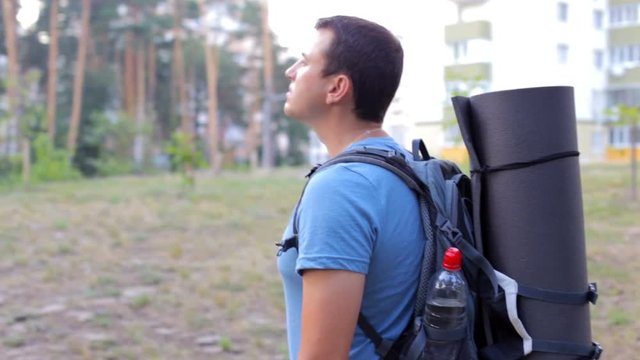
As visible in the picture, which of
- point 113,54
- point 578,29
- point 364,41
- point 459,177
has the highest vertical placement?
point 113,54

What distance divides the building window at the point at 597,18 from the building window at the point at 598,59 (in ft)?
1.73

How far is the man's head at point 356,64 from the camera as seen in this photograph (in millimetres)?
1402

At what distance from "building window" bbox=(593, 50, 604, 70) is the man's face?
807cm

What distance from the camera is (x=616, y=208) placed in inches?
362

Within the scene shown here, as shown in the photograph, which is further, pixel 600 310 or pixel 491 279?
pixel 600 310

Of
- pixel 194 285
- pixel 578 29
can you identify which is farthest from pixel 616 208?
pixel 194 285

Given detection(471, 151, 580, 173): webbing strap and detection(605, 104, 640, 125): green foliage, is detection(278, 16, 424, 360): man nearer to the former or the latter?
detection(471, 151, 580, 173): webbing strap

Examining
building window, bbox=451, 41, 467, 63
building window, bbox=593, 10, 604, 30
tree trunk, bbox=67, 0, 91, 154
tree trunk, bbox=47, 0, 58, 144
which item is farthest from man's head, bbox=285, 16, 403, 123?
tree trunk, bbox=67, 0, 91, 154

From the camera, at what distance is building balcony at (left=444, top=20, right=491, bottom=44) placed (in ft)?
17.8

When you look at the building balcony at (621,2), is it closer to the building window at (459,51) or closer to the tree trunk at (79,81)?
the building window at (459,51)

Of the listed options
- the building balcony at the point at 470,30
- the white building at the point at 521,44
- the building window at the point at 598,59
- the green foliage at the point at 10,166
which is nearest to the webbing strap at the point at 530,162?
the white building at the point at 521,44

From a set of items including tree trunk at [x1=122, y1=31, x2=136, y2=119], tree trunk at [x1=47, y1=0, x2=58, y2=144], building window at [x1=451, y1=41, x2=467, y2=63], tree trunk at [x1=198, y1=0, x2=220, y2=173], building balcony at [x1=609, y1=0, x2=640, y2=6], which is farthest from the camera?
tree trunk at [x1=122, y1=31, x2=136, y2=119]

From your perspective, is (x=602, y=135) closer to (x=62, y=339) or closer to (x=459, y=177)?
(x=62, y=339)

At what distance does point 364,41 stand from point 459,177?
34cm
